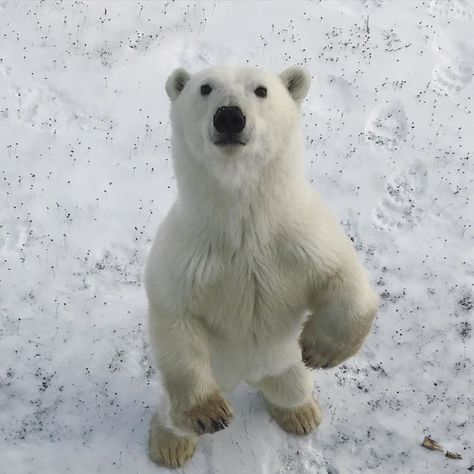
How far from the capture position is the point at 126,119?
8367 millimetres

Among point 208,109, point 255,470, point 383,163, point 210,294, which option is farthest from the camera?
point 383,163

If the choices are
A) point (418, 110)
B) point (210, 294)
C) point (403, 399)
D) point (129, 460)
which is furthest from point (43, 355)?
point (418, 110)

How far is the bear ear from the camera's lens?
415cm

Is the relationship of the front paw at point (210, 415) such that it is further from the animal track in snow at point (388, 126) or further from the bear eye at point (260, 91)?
the animal track in snow at point (388, 126)

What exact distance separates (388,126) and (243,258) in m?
5.07

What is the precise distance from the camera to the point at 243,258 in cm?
408

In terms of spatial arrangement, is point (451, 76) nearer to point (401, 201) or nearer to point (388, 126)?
point (388, 126)

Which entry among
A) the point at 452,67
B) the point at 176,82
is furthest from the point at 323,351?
the point at 452,67

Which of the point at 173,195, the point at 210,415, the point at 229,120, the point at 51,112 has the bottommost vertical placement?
the point at 210,415

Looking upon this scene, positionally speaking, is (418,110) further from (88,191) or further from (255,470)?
(255,470)

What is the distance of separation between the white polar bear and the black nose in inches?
4.0

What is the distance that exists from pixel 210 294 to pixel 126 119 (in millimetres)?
4797

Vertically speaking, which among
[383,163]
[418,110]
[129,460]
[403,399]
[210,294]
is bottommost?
[129,460]

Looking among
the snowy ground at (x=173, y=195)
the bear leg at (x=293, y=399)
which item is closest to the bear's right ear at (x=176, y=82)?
the bear leg at (x=293, y=399)
